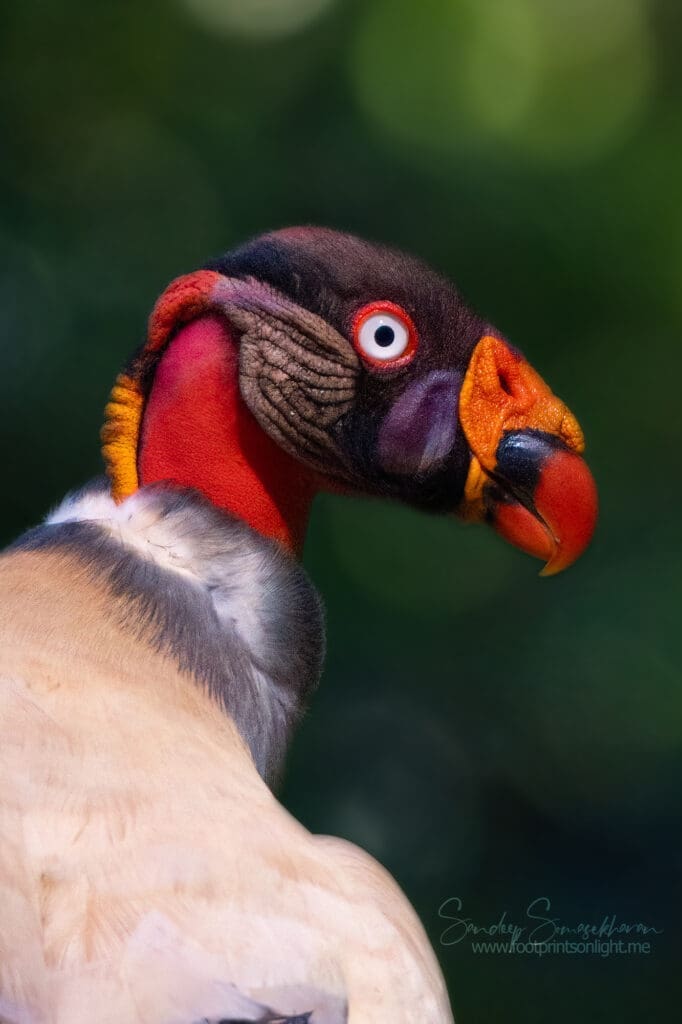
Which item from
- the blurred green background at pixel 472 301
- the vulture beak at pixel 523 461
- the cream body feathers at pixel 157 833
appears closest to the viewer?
the cream body feathers at pixel 157 833

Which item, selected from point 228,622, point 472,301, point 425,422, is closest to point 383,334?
point 425,422

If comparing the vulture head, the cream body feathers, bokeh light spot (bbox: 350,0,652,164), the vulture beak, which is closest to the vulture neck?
the vulture head

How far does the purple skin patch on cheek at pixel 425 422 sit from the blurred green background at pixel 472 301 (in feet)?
4.30

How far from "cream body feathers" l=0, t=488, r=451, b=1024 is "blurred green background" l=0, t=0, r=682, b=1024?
4.55ft

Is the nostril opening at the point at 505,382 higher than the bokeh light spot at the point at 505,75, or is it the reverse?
the bokeh light spot at the point at 505,75

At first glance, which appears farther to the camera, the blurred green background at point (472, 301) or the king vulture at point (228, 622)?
the blurred green background at point (472, 301)

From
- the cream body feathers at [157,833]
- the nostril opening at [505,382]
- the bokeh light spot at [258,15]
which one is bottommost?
the cream body feathers at [157,833]

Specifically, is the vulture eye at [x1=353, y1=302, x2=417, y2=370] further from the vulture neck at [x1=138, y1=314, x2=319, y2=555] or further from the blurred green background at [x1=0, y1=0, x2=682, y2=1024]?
the blurred green background at [x1=0, y1=0, x2=682, y2=1024]

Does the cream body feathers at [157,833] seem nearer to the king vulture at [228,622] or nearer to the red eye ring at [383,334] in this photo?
the king vulture at [228,622]

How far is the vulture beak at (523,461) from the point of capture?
143 centimetres

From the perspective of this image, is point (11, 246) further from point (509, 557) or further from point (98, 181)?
point (509, 557)

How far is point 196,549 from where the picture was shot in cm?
142

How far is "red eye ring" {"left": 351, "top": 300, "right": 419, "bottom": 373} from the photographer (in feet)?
4.76

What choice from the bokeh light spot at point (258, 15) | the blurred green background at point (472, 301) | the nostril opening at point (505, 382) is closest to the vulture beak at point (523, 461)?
the nostril opening at point (505, 382)
